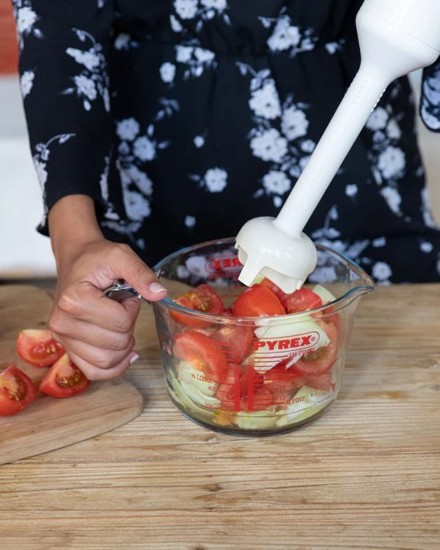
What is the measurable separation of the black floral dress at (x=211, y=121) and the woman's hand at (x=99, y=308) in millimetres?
141

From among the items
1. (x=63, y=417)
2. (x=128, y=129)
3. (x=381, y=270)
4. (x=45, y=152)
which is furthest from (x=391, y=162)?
(x=63, y=417)

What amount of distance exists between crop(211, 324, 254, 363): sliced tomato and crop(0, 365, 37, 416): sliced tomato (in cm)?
20

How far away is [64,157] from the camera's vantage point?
910 mm

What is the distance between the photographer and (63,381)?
81 centimetres

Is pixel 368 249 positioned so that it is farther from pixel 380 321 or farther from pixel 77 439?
pixel 77 439

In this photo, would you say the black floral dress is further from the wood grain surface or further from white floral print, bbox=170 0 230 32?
the wood grain surface

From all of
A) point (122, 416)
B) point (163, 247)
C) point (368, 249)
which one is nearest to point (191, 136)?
point (163, 247)

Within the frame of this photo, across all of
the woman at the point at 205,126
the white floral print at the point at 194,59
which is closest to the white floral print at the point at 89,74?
the woman at the point at 205,126

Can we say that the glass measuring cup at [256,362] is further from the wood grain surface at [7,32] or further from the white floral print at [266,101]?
the wood grain surface at [7,32]

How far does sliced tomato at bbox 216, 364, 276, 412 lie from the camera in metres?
0.73

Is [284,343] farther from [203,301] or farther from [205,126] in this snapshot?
[205,126]

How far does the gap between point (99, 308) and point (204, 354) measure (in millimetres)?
114

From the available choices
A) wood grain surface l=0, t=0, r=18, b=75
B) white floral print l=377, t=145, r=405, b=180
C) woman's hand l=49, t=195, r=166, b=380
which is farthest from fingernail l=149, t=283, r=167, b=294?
wood grain surface l=0, t=0, r=18, b=75

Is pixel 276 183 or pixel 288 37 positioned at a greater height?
pixel 288 37
